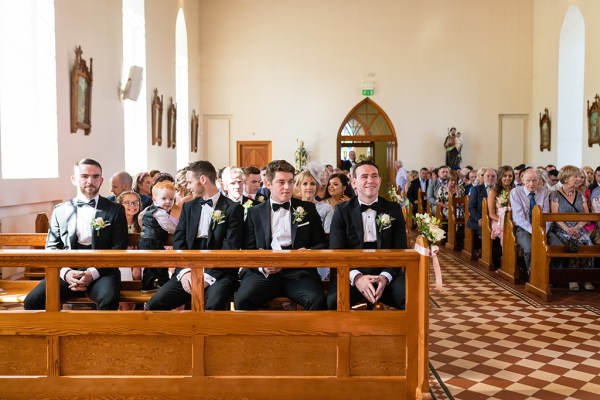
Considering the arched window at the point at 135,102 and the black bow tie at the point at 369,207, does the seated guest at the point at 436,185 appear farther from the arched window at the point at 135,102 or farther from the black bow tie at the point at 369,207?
the black bow tie at the point at 369,207

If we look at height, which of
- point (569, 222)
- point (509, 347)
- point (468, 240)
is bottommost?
point (509, 347)

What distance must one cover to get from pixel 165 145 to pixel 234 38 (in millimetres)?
5941

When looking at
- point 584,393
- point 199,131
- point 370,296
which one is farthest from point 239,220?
point 199,131

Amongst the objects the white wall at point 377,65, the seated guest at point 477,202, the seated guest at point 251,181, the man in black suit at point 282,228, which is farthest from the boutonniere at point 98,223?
the white wall at point 377,65

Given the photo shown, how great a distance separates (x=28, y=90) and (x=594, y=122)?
1235 cm

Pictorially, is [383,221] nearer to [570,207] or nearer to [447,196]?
[570,207]

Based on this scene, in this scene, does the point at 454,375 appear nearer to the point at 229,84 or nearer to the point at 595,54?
the point at 595,54

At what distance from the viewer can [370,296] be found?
4.00 metres

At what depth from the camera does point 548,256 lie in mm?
6758

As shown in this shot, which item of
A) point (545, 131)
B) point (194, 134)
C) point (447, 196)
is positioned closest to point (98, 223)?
point (447, 196)

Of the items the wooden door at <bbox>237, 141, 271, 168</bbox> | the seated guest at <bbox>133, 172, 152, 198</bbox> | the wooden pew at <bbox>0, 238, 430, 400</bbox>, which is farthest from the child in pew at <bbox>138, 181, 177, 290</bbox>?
the wooden door at <bbox>237, 141, 271, 168</bbox>

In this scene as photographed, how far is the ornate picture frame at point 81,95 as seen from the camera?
9.01 metres

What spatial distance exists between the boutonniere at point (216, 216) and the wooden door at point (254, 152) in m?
15.3

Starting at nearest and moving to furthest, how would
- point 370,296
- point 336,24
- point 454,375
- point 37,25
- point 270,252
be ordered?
1. point 270,252
2. point 370,296
3. point 454,375
4. point 37,25
5. point 336,24
